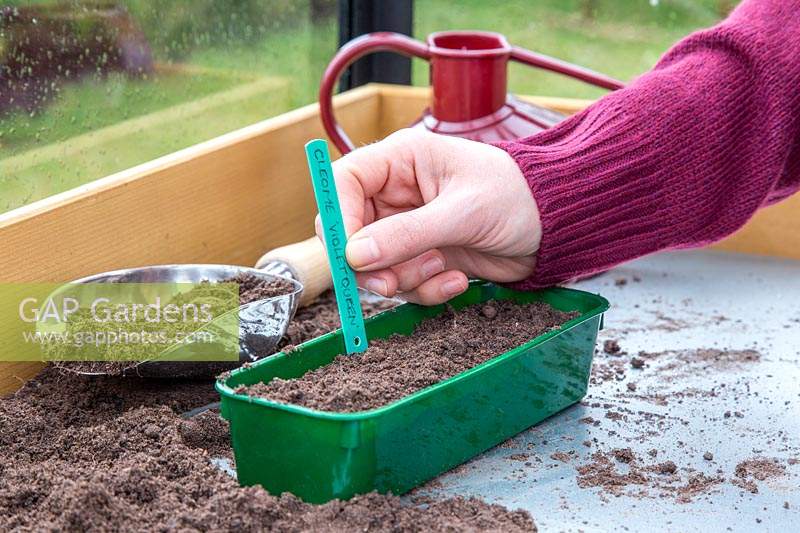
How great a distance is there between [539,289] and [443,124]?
0.35 metres

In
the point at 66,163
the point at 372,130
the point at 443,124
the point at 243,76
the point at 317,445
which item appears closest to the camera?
the point at 317,445

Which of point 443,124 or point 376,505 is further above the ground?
point 443,124

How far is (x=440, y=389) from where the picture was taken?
68 cm

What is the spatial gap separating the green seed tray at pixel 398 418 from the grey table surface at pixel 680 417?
2 centimetres

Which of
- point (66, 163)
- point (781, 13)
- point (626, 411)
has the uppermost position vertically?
point (781, 13)

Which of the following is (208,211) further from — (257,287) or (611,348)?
(611,348)

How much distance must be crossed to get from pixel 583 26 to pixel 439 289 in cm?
160

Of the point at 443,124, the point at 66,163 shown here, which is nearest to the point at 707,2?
the point at 443,124

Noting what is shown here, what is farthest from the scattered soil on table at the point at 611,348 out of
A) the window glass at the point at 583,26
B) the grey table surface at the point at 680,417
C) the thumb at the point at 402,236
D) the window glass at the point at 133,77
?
the window glass at the point at 583,26

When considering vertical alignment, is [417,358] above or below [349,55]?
below

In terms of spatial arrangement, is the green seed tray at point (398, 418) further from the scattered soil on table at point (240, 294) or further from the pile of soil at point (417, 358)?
the scattered soil on table at point (240, 294)

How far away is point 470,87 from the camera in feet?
3.75

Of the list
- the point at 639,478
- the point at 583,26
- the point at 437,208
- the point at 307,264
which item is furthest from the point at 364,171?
the point at 583,26

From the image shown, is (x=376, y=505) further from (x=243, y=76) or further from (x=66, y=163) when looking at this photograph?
(x=243, y=76)
